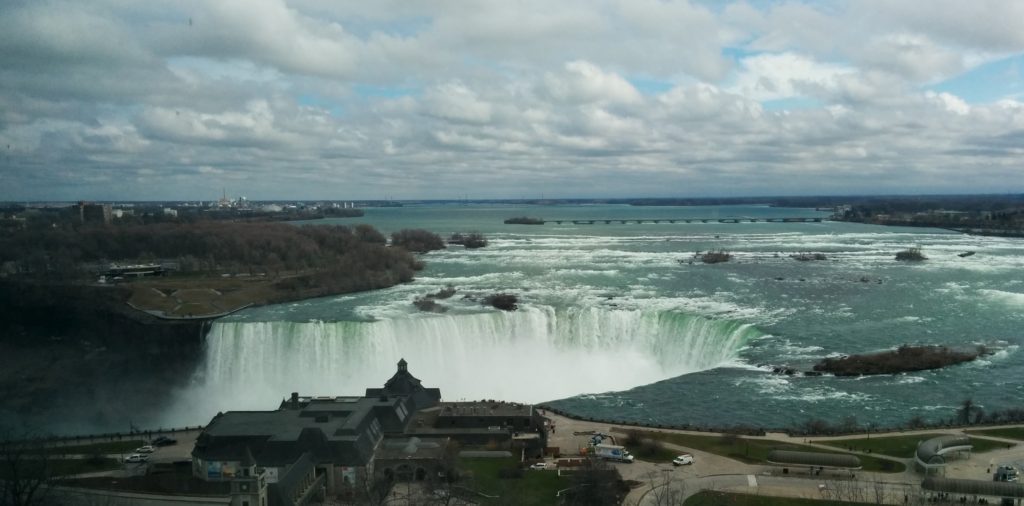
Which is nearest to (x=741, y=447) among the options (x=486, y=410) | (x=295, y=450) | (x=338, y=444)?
(x=486, y=410)

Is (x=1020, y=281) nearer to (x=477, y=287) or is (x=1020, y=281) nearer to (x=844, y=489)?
(x=477, y=287)

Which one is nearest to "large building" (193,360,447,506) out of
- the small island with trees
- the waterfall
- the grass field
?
the grass field

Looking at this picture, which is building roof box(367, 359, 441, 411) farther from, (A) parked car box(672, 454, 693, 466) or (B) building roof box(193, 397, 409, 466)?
(A) parked car box(672, 454, 693, 466)

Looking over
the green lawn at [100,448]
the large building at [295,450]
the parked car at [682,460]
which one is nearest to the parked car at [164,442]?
the green lawn at [100,448]

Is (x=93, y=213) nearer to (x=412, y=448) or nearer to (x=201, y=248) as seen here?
(x=201, y=248)

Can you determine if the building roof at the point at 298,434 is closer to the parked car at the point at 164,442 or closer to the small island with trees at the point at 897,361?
the parked car at the point at 164,442

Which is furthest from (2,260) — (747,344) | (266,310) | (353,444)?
(747,344)
